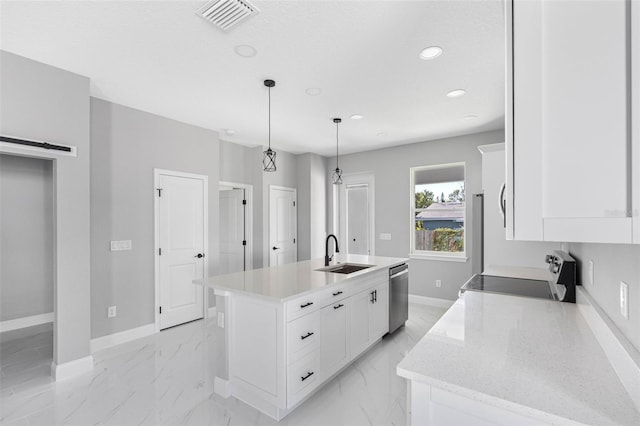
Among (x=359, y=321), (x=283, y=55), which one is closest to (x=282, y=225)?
(x=359, y=321)

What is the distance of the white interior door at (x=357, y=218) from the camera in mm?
5969

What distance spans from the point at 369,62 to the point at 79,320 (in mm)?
3479

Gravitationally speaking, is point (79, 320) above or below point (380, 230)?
below

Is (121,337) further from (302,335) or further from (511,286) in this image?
(511,286)

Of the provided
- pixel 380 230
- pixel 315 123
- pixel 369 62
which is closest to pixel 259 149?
pixel 315 123

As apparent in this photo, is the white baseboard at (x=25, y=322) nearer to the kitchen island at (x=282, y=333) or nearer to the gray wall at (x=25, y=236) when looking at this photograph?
the gray wall at (x=25, y=236)

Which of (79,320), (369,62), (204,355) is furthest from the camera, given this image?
(204,355)

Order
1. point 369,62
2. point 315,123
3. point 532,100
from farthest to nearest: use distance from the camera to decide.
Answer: point 315,123 → point 369,62 → point 532,100

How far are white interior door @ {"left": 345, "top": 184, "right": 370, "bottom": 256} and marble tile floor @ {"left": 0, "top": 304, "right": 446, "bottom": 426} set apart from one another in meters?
2.82

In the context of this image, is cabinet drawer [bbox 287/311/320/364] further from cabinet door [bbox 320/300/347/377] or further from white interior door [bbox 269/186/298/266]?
white interior door [bbox 269/186/298/266]

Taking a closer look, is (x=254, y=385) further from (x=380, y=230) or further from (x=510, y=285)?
(x=380, y=230)

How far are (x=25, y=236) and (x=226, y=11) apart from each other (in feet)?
12.4

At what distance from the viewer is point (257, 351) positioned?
220cm

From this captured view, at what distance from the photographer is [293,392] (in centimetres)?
211
